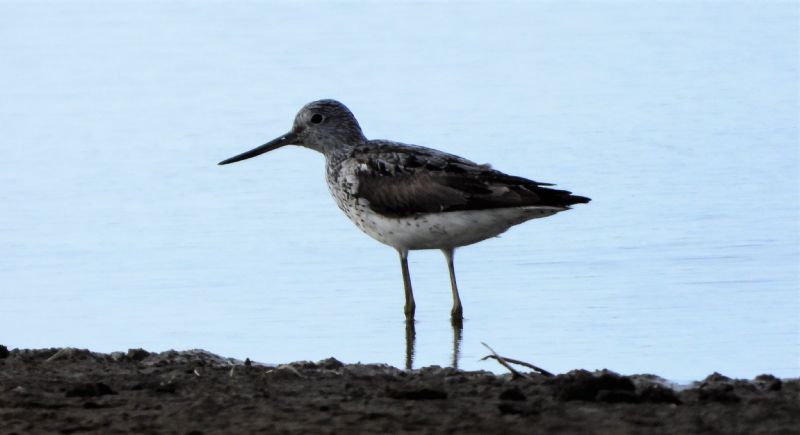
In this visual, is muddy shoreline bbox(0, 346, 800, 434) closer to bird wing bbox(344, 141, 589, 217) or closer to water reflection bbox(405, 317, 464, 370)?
water reflection bbox(405, 317, 464, 370)

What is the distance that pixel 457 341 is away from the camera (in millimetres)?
9219

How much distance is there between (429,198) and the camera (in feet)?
32.5

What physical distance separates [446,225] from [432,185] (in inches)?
11.0

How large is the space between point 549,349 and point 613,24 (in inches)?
580

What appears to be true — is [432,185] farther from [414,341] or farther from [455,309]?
[414,341]

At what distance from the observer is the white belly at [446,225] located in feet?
31.9

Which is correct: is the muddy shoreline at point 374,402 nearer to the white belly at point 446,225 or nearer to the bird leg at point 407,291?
the bird leg at point 407,291

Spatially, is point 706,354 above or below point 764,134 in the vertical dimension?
below

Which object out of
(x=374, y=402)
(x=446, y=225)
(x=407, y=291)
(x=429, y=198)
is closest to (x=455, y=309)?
(x=407, y=291)

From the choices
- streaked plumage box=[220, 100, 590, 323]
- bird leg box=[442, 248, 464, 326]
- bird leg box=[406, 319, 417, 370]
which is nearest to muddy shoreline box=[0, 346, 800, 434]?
bird leg box=[406, 319, 417, 370]

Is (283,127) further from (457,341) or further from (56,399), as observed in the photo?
(56,399)

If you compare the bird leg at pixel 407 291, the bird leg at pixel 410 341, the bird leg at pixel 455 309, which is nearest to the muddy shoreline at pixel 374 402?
the bird leg at pixel 410 341

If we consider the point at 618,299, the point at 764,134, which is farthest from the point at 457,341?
the point at 764,134

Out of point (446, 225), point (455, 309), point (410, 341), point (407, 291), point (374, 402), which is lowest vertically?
point (374, 402)
